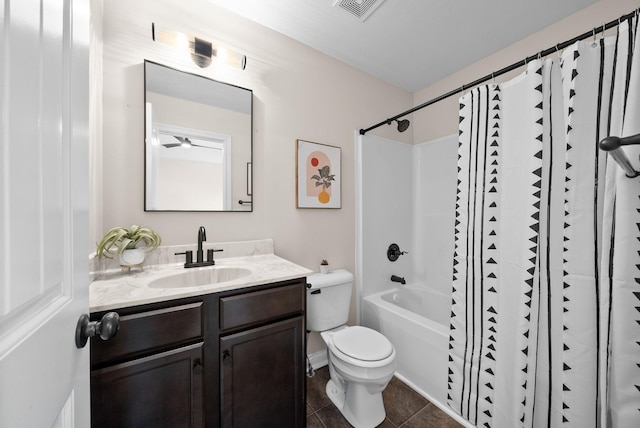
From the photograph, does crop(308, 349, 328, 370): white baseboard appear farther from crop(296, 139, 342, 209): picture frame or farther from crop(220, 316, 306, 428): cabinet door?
crop(296, 139, 342, 209): picture frame

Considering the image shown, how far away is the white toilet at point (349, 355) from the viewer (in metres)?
1.33

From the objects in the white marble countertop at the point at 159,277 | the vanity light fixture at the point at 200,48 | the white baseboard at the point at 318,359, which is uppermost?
the vanity light fixture at the point at 200,48

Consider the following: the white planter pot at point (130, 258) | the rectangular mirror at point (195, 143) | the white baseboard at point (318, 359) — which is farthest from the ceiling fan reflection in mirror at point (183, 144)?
the white baseboard at point (318, 359)

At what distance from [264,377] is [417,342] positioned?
104 centimetres

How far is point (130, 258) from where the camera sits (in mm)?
1163

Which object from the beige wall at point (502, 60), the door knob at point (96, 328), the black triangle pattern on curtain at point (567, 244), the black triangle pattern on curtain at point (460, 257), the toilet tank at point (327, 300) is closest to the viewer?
the door knob at point (96, 328)

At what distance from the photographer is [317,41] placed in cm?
185

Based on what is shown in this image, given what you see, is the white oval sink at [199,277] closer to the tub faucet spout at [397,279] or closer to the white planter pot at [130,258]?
the white planter pot at [130,258]

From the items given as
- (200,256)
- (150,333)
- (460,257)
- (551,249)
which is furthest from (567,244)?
(200,256)

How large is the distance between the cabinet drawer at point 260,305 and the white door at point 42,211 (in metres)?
0.48

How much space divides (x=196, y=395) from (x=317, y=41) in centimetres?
223

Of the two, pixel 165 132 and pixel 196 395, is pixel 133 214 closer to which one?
pixel 165 132

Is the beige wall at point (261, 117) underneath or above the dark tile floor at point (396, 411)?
above

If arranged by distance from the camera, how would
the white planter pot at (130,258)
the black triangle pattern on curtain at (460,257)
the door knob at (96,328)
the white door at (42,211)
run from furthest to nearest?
the black triangle pattern on curtain at (460,257) < the white planter pot at (130,258) < the door knob at (96,328) < the white door at (42,211)
